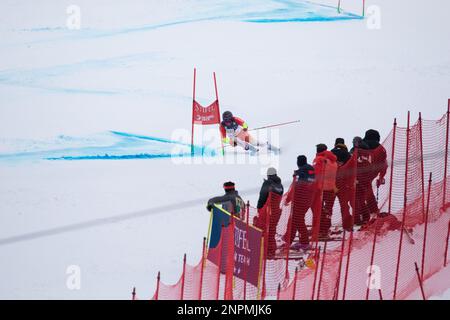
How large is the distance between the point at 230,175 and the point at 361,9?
8.76m

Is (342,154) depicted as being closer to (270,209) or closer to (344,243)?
→ (344,243)

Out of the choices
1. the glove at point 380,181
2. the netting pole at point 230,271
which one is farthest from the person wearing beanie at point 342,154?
the netting pole at point 230,271

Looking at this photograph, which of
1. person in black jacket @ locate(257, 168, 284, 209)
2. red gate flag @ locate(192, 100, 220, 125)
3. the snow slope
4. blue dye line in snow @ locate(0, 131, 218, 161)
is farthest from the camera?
blue dye line in snow @ locate(0, 131, 218, 161)

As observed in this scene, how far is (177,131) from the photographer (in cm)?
1911

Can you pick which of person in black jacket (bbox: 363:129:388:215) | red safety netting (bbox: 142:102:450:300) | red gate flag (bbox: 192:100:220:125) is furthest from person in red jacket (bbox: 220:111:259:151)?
person in black jacket (bbox: 363:129:388:215)

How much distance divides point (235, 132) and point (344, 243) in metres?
5.83

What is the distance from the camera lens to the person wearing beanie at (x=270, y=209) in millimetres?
11383

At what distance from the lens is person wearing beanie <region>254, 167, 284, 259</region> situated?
11383 millimetres

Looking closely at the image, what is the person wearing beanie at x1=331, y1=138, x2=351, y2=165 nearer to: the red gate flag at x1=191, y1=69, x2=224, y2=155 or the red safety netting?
the red safety netting

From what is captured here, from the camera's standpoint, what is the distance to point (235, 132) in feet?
56.7

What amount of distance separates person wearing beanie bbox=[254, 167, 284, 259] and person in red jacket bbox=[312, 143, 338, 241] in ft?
1.56

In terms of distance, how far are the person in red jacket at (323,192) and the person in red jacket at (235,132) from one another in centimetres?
503

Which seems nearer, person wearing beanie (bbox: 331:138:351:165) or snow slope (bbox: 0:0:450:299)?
person wearing beanie (bbox: 331:138:351:165)
